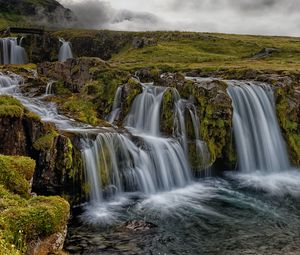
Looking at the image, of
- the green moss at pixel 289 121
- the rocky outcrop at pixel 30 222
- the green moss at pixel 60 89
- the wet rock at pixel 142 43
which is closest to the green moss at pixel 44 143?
the rocky outcrop at pixel 30 222

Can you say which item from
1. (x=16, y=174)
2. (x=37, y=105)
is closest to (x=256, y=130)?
(x=37, y=105)

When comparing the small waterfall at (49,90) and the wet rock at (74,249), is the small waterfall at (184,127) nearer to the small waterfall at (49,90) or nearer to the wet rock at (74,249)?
the small waterfall at (49,90)

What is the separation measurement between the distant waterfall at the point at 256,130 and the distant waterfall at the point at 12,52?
170 feet

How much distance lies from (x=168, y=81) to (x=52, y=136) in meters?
17.4

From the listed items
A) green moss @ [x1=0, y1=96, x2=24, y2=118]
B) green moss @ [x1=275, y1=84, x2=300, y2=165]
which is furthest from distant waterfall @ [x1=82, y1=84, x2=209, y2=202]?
green moss @ [x1=275, y1=84, x2=300, y2=165]

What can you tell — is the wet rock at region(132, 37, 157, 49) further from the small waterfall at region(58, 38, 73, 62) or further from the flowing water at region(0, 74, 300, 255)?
the flowing water at region(0, 74, 300, 255)

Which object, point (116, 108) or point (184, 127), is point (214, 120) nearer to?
point (184, 127)

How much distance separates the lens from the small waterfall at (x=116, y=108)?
117 feet

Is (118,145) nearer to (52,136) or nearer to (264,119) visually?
(52,136)

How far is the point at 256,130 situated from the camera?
3625 cm

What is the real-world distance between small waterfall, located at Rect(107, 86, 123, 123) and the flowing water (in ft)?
0.42

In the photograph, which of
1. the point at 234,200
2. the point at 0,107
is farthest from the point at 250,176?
the point at 0,107

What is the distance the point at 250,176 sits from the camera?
32562 mm

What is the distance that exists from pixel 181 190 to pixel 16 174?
14387mm
